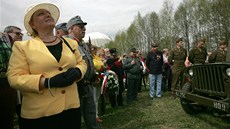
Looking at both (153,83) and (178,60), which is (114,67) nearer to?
(153,83)

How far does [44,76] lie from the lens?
2297mm

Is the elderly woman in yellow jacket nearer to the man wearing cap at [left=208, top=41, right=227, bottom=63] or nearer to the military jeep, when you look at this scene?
the military jeep

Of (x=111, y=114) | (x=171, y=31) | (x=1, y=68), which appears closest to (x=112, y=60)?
(x=111, y=114)

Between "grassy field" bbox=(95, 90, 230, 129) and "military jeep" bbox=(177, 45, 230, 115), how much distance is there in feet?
1.11

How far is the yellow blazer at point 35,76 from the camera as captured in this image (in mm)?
2252

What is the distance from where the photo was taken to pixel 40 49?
2.35 metres

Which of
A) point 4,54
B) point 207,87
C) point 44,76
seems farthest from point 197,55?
point 44,76

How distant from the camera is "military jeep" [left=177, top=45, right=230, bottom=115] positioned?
4.53 metres

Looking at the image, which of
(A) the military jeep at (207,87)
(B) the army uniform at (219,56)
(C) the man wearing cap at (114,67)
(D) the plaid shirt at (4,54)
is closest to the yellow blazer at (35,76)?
(D) the plaid shirt at (4,54)

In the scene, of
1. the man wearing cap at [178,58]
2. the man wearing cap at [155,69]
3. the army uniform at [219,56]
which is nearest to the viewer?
the army uniform at [219,56]

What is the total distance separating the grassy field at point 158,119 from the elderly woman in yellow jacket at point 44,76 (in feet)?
11.3

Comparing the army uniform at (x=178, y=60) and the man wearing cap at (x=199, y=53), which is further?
the army uniform at (x=178, y=60)

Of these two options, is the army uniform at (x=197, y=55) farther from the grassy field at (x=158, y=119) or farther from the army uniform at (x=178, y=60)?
the grassy field at (x=158, y=119)

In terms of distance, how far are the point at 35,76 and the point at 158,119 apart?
4.48 metres
